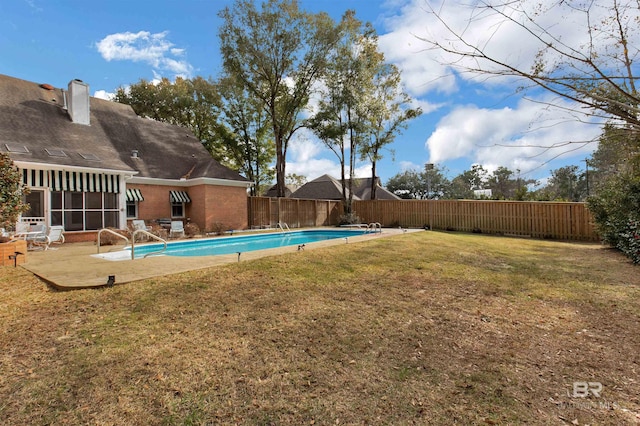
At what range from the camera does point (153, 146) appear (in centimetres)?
2002

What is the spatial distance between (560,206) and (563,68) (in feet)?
66.2

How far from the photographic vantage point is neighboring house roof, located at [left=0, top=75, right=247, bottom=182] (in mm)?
13789

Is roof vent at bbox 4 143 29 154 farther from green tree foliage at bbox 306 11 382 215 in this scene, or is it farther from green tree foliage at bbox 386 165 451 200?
green tree foliage at bbox 386 165 451 200

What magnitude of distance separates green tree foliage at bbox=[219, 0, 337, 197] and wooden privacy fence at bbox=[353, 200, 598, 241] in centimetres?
885

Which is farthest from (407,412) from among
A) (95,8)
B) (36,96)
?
(36,96)

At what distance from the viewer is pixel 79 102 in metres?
17.0

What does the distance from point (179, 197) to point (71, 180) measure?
555 centimetres

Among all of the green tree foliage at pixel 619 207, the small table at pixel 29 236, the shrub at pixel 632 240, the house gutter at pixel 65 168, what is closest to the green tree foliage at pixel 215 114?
the house gutter at pixel 65 168

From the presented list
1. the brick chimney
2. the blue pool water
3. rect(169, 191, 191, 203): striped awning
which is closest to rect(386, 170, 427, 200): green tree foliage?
the blue pool water

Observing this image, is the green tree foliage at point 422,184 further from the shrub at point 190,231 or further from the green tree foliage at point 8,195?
the green tree foliage at point 8,195

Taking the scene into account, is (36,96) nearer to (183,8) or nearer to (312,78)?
(183,8)

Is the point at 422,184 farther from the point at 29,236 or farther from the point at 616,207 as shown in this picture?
the point at 29,236

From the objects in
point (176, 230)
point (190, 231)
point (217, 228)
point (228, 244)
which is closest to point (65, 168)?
point (176, 230)

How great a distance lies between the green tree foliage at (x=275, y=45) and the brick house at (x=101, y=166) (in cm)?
667
